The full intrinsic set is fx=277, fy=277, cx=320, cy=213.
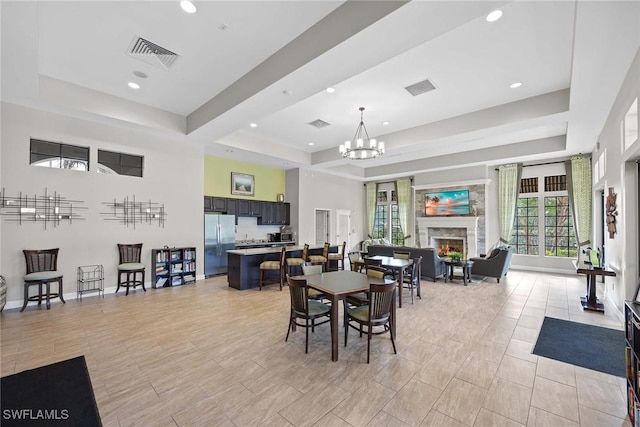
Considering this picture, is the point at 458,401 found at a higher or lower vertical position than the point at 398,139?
lower

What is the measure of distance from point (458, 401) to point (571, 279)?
24.2 feet

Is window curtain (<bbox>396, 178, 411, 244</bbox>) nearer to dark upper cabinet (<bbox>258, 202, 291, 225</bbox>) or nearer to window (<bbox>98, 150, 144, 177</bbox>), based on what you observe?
dark upper cabinet (<bbox>258, 202, 291, 225</bbox>)

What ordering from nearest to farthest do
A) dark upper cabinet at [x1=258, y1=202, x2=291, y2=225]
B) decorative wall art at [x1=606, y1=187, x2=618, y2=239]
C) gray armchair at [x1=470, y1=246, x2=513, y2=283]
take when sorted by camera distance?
decorative wall art at [x1=606, y1=187, x2=618, y2=239] < gray armchair at [x1=470, y1=246, x2=513, y2=283] < dark upper cabinet at [x1=258, y1=202, x2=291, y2=225]

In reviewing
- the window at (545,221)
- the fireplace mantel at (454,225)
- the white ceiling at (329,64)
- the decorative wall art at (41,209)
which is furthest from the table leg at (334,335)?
the window at (545,221)

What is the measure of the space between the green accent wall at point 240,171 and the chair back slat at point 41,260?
144 inches

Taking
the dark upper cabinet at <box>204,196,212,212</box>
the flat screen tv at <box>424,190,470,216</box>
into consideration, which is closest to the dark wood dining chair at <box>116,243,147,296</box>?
the dark upper cabinet at <box>204,196,212,212</box>

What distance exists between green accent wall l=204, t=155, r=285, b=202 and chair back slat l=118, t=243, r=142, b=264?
2.51 meters

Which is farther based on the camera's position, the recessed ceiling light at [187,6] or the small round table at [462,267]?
the small round table at [462,267]

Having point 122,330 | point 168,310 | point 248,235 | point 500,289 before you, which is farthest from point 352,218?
point 122,330

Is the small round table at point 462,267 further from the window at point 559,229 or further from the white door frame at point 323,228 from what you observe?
the white door frame at point 323,228

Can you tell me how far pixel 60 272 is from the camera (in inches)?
204

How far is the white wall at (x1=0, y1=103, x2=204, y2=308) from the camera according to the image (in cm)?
480

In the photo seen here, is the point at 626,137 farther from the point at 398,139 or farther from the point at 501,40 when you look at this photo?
the point at 398,139

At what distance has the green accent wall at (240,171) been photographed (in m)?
8.30
